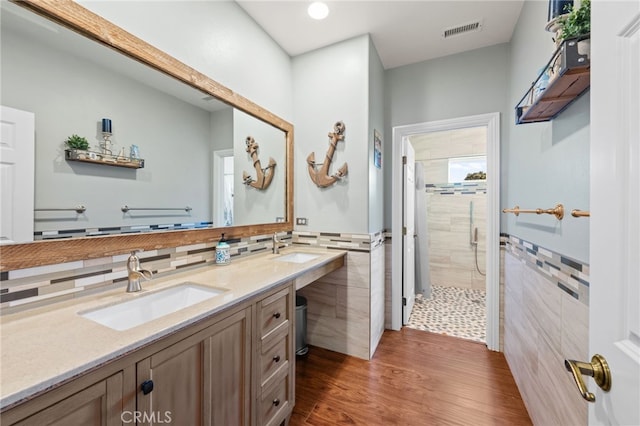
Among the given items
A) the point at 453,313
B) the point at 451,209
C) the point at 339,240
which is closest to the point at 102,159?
the point at 339,240

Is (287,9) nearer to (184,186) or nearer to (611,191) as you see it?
(184,186)

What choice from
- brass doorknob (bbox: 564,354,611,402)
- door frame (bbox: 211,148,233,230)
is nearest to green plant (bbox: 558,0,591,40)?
brass doorknob (bbox: 564,354,611,402)

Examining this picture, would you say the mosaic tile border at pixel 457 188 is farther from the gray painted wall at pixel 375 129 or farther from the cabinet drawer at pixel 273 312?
the cabinet drawer at pixel 273 312

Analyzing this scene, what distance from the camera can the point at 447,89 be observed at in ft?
8.16

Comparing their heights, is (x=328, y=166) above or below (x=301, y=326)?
above

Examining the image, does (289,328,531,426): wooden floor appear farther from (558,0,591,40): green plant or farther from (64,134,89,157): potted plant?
(558,0,591,40): green plant

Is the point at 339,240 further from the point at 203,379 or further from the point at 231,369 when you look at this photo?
the point at 203,379

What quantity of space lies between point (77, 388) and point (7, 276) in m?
0.59

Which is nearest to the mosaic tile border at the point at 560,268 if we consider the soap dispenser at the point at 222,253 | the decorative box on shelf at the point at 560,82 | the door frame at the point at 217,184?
the decorative box on shelf at the point at 560,82

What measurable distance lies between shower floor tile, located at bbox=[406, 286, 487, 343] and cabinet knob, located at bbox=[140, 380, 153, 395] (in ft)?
8.40

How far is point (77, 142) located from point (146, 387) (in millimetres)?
998

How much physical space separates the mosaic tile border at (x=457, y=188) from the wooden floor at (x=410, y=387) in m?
2.33

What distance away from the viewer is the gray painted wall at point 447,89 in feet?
7.55

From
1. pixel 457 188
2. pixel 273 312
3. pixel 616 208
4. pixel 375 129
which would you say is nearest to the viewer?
pixel 616 208
